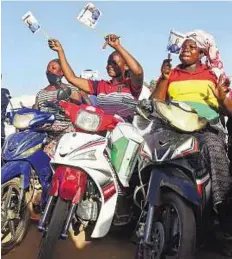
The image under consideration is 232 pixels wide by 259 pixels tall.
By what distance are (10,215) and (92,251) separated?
82cm

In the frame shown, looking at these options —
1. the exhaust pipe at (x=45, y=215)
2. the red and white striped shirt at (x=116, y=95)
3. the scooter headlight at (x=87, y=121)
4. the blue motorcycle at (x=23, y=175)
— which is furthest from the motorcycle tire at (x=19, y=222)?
the red and white striped shirt at (x=116, y=95)

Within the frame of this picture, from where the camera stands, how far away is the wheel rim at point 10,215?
4.35 metres

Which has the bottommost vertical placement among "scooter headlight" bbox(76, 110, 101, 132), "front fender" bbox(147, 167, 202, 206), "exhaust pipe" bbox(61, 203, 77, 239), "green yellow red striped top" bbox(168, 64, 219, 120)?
"exhaust pipe" bbox(61, 203, 77, 239)

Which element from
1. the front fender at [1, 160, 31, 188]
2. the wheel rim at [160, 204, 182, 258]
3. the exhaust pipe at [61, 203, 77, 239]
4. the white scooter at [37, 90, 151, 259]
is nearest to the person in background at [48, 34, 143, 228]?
the white scooter at [37, 90, 151, 259]

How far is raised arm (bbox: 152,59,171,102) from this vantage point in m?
4.29

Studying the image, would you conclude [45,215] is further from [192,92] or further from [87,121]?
[192,92]

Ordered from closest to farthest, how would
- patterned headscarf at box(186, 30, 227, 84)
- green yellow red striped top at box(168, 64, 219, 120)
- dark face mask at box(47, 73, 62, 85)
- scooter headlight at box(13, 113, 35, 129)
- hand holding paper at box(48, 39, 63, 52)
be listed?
1. green yellow red striped top at box(168, 64, 219, 120)
2. patterned headscarf at box(186, 30, 227, 84)
3. scooter headlight at box(13, 113, 35, 129)
4. hand holding paper at box(48, 39, 63, 52)
5. dark face mask at box(47, 73, 62, 85)

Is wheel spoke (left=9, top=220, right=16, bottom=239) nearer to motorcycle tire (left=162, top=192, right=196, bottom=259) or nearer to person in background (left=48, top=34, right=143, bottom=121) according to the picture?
person in background (left=48, top=34, right=143, bottom=121)

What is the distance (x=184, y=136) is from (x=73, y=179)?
0.95 m

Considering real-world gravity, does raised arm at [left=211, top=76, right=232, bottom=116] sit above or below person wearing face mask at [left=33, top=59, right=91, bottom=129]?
below

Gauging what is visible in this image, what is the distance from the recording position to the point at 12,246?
14.0 ft

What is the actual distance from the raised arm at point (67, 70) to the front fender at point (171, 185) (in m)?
1.93

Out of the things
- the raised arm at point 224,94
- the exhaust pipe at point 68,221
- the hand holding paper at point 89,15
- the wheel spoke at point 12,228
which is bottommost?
the wheel spoke at point 12,228

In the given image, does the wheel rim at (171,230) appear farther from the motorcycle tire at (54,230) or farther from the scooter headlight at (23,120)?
the scooter headlight at (23,120)
